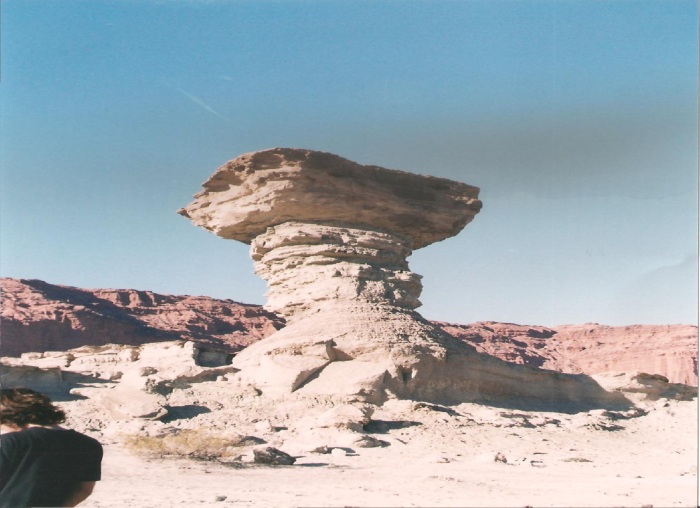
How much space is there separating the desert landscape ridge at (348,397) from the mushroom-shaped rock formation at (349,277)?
52 mm

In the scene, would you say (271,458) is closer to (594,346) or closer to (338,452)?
(338,452)

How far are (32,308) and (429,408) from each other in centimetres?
4397

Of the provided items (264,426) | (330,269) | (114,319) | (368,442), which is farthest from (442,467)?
(114,319)

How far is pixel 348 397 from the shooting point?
1648 cm

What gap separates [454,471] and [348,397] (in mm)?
5254

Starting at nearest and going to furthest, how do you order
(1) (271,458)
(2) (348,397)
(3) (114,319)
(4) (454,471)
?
1. (4) (454,471)
2. (1) (271,458)
3. (2) (348,397)
4. (3) (114,319)

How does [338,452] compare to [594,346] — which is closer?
[338,452]

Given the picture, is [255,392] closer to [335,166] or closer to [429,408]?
[429,408]

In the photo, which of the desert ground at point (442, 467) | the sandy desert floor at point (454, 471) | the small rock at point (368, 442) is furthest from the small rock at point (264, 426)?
the small rock at point (368, 442)

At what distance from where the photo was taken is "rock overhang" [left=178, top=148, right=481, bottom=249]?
21.6 metres

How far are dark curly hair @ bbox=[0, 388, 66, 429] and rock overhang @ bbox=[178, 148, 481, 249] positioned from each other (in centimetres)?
1746

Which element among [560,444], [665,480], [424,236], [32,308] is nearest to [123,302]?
[32,308]

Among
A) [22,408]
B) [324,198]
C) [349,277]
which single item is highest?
[324,198]

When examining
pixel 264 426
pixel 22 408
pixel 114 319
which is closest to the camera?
pixel 22 408
